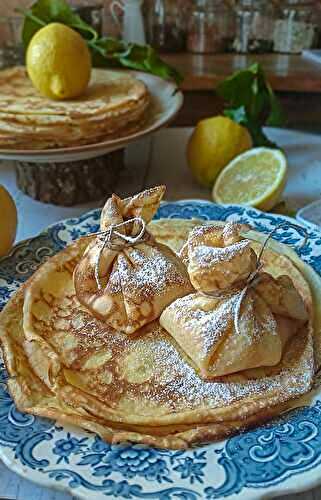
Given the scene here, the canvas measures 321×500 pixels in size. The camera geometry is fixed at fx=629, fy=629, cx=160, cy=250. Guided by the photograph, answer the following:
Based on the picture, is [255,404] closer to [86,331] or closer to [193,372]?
[193,372]

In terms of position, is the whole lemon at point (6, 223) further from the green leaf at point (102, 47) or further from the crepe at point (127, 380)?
the green leaf at point (102, 47)

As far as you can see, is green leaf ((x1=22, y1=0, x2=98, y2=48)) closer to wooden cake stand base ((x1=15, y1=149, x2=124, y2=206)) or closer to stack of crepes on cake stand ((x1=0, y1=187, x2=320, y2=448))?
wooden cake stand base ((x1=15, y1=149, x2=124, y2=206))

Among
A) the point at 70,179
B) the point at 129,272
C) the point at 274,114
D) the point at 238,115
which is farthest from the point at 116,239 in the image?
the point at 274,114

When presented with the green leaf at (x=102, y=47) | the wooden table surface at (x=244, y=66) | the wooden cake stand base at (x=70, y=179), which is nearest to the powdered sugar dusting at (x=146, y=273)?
the wooden cake stand base at (x=70, y=179)

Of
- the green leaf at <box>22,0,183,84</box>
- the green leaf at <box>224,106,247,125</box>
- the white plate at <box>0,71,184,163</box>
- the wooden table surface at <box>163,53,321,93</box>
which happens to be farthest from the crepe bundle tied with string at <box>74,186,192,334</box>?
the wooden table surface at <box>163,53,321,93</box>

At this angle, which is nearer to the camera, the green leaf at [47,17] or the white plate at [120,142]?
the white plate at [120,142]

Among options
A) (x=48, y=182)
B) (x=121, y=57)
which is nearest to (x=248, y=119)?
(x=121, y=57)

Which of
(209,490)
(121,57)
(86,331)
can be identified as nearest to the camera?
(209,490)
